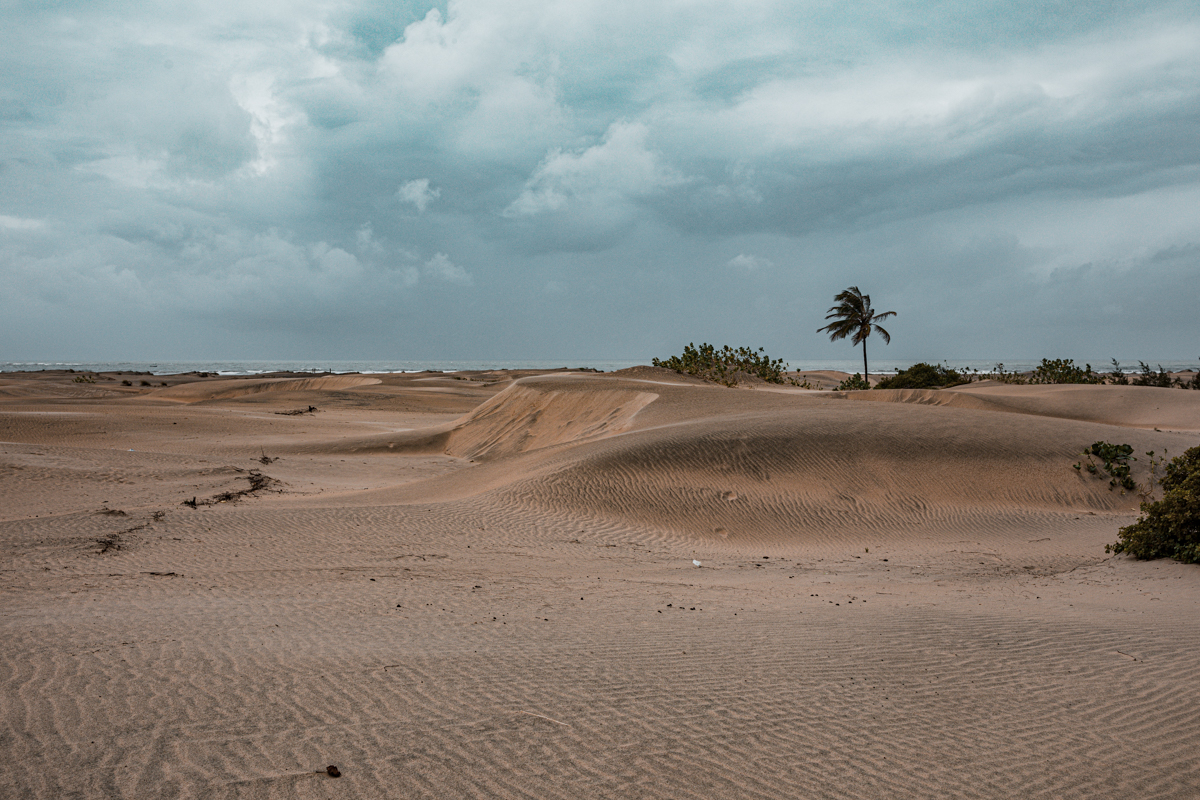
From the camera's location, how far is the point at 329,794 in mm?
3301

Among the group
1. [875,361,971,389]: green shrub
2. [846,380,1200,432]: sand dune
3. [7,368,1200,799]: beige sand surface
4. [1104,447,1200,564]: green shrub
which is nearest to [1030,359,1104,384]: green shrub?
[875,361,971,389]: green shrub

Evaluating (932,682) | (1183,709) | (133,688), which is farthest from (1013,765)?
(133,688)

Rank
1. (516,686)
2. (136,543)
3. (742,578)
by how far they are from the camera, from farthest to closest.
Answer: (136,543) → (742,578) → (516,686)

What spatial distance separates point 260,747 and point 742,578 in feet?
21.1

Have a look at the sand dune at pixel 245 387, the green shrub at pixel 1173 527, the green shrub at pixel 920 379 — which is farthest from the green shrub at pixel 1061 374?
the sand dune at pixel 245 387

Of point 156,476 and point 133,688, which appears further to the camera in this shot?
point 156,476

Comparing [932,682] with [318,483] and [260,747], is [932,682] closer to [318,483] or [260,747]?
[260,747]

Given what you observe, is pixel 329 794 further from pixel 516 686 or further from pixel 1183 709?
pixel 1183 709

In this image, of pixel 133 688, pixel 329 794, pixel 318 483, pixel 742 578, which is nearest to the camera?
pixel 329 794

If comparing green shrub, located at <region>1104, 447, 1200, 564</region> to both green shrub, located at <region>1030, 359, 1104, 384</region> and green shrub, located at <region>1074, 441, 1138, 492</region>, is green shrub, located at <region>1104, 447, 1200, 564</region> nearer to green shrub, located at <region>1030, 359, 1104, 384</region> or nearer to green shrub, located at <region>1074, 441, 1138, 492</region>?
green shrub, located at <region>1074, 441, 1138, 492</region>

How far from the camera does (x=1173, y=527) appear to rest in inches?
341

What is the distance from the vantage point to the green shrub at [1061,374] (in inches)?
1635

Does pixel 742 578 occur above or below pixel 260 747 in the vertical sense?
below

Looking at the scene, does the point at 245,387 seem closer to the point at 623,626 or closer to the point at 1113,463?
the point at 1113,463
